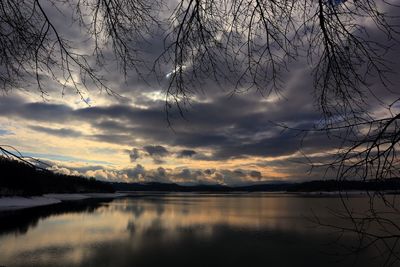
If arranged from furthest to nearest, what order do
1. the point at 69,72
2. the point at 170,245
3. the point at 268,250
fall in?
the point at 170,245 < the point at 268,250 < the point at 69,72

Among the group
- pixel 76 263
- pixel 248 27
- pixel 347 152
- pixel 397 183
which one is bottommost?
pixel 76 263

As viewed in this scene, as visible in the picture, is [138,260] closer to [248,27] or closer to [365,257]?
[365,257]

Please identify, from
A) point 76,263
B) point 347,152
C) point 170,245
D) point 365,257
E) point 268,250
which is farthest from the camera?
point 170,245

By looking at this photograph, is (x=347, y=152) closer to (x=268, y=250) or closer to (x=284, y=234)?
(x=268, y=250)

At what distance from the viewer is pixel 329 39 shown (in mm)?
2498

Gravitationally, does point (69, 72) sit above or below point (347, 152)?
above

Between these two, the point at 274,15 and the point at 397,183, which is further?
the point at 274,15

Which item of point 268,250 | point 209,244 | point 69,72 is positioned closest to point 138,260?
point 209,244

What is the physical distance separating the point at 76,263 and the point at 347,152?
56.0 feet

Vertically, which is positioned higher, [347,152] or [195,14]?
[195,14]

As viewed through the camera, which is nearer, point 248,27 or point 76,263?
point 248,27

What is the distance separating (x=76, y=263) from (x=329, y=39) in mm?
17175

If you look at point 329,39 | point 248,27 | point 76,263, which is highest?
point 248,27

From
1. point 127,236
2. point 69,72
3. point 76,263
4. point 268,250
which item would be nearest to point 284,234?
point 268,250
